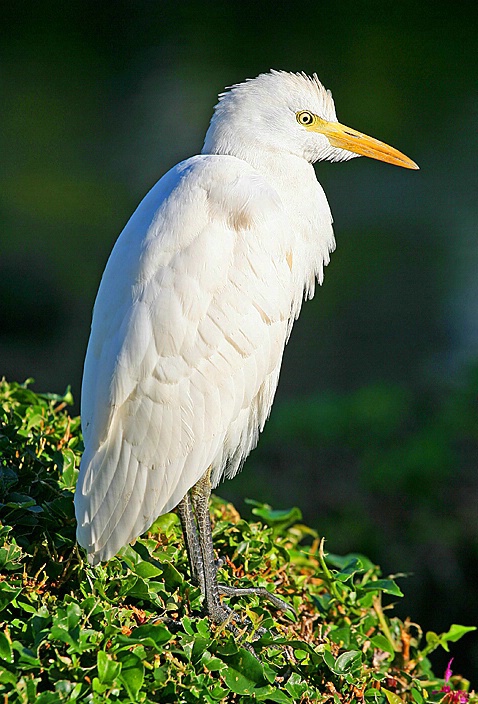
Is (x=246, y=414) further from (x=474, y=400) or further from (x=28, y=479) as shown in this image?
(x=474, y=400)

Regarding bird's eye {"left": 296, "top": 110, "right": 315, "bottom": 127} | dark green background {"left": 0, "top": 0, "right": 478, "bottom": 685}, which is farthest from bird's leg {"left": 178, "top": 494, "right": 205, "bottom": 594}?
dark green background {"left": 0, "top": 0, "right": 478, "bottom": 685}

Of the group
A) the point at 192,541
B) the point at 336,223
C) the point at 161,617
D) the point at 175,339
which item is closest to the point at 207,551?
the point at 192,541

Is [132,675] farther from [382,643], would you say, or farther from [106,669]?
[382,643]

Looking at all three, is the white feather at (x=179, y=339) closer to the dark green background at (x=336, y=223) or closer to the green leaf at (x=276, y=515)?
the green leaf at (x=276, y=515)

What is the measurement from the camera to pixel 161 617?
1.55 metres

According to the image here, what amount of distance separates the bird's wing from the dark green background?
5.24 ft

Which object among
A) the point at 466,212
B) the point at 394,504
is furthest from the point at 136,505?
the point at 466,212

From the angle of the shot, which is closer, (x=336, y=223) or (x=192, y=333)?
(x=192, y=333)

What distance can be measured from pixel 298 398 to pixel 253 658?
3610mm

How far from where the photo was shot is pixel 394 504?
3.55m

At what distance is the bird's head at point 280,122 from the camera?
1957 mm

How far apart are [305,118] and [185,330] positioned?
2.24ft

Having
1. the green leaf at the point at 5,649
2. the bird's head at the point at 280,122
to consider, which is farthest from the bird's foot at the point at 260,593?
the bird's head at the point at 280,122

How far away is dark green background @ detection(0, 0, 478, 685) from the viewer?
3605 millimetres
